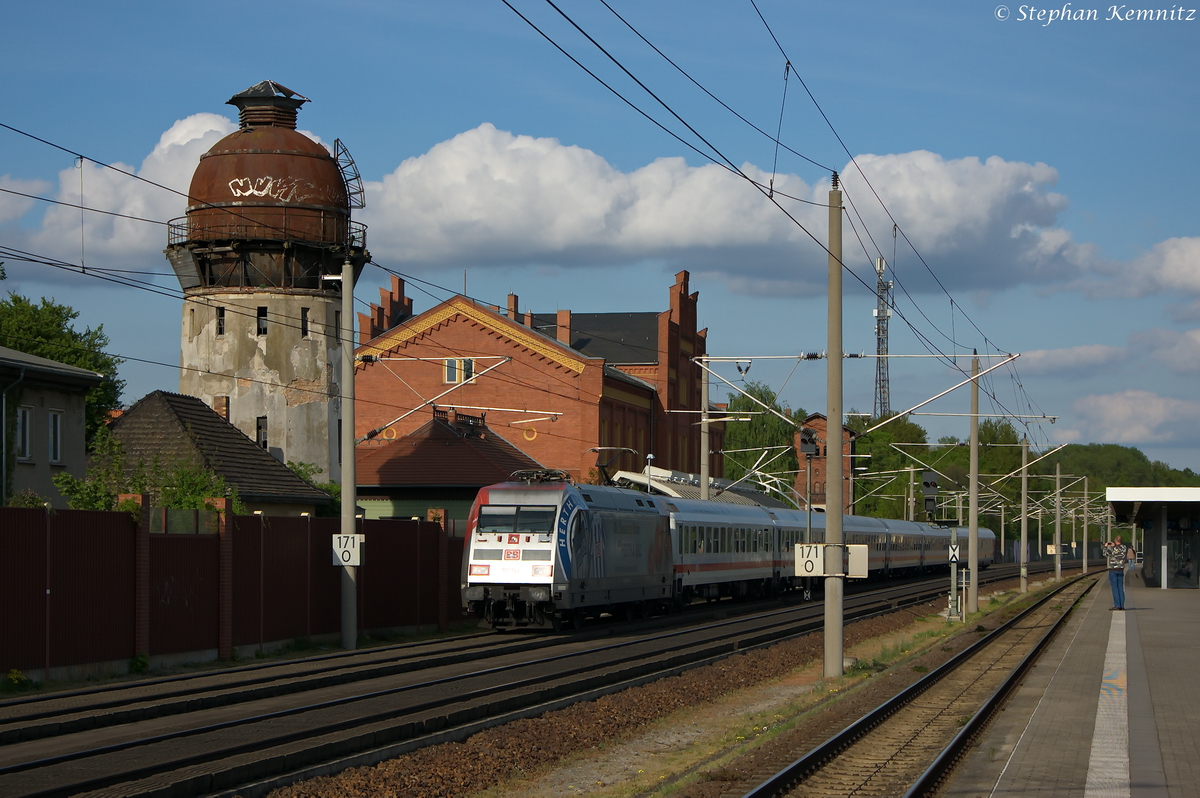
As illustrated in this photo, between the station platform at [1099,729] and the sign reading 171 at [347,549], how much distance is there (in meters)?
11.6

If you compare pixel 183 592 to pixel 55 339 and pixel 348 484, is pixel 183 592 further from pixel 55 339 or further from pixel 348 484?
pixel 55 339

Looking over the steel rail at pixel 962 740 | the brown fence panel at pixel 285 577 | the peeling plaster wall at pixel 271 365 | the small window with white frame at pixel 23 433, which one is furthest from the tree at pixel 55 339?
the steel rail at pixel 962 740

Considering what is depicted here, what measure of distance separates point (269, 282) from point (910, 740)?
35008 millimetres

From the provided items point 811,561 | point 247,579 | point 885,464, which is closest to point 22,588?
point 247,579

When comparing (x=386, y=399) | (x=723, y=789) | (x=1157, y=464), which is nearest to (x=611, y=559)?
(x=723, y=789)

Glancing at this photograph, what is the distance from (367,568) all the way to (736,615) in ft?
40.1

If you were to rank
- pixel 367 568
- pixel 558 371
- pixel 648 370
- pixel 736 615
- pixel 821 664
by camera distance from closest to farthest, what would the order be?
pixel 821 664 → pixel 367 568 → pixel 736 615 → pixel 558 371 → pixel 648 370

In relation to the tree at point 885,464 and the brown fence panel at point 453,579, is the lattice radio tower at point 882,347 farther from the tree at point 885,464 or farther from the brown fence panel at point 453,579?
the brown fence panel at point 453,579

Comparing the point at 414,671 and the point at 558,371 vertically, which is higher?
the point at 558,371

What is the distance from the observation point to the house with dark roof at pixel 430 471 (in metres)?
50.4

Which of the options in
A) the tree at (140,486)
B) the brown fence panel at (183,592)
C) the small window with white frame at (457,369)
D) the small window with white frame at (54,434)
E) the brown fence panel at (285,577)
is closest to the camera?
the brown fence panel at (183,592)

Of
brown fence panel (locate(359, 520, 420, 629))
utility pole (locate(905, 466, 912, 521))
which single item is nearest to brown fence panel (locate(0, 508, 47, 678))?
brown fence panel (locate(359, 520, 420, 629))

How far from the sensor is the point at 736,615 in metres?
35.6

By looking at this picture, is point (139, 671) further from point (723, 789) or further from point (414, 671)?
point (723, 789)
